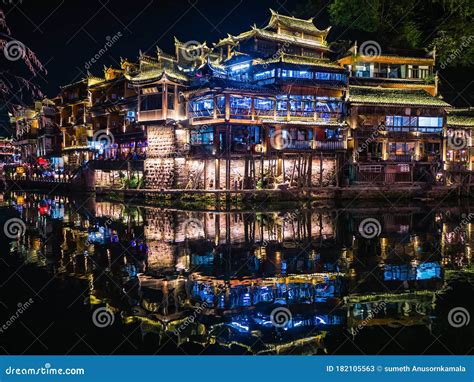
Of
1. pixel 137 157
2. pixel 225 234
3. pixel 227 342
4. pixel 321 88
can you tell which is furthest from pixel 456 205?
pixel 227 342

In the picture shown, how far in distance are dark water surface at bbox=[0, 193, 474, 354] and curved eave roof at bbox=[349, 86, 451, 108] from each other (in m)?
19.2

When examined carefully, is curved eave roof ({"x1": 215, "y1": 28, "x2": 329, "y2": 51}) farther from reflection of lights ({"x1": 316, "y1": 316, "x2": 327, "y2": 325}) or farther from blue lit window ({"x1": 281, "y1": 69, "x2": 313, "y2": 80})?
reflection of lights ({"x1": 316, "y1": 316, "x2": 327, "y2": 325})

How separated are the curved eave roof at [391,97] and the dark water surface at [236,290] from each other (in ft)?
63.1

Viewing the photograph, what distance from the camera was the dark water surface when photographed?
8.95 metres

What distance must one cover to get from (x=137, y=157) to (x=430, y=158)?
26661mm

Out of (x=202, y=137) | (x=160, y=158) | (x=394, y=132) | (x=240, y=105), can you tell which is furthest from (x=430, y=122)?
(x=160, y=158)

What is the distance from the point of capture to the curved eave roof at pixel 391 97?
3903 cm

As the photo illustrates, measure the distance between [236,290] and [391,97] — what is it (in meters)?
33.1

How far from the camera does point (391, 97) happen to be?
131 feet

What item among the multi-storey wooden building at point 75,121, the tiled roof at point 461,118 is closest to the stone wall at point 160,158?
the multi-storey wooden building at point 75,121

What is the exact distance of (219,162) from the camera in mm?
34031

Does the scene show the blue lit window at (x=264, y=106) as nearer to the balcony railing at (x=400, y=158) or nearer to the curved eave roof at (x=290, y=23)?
the curved eave roof at (x=290, y=23)

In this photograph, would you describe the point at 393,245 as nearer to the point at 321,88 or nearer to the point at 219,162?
the point at 219,162

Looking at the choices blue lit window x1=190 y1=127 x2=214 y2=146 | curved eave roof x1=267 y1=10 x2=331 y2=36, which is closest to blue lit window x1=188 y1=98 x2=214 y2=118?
blue lit window x1=190 y1=127 x2=214 y2=146
